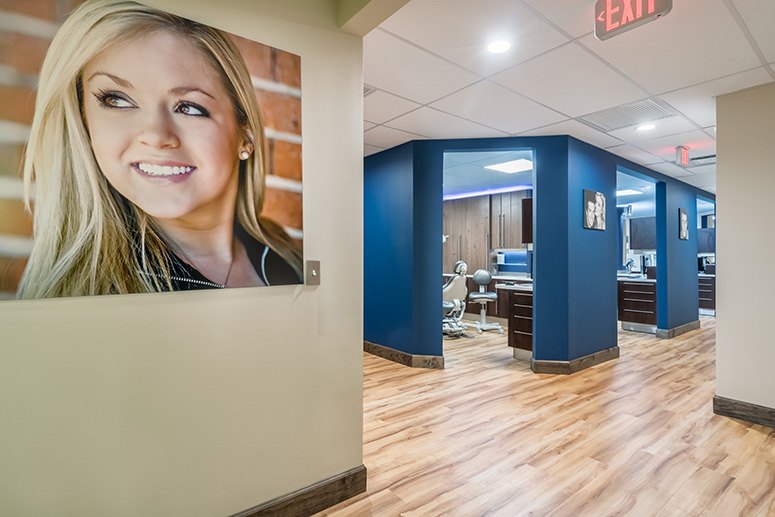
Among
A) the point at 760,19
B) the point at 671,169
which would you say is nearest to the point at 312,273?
the point at 760,19

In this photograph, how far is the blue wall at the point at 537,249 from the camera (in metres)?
4.31

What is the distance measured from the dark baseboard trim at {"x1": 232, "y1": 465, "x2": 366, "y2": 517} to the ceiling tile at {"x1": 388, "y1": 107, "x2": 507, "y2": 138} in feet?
9.72

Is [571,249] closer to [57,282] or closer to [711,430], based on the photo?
[711,430]

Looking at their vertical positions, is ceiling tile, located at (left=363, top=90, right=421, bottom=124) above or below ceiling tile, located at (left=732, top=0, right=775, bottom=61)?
above

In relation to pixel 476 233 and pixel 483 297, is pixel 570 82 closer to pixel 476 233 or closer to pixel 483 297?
pixel 483 297

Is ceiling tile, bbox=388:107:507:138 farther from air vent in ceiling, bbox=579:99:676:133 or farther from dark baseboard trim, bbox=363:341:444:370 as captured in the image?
dark baseboard trim, bbox=363:341:444:370

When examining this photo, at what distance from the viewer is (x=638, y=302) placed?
6.55m

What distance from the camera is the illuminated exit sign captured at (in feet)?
5.42

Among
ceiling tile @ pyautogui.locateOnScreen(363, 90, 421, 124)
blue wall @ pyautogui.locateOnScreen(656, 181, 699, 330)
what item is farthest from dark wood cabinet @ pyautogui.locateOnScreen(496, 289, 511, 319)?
ceiling tile @ pyautogui.locateOnScreen(363, 90, 421, 124)

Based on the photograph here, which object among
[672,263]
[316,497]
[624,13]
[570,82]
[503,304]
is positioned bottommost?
[316,497]

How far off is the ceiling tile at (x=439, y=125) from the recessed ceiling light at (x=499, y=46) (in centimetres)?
108

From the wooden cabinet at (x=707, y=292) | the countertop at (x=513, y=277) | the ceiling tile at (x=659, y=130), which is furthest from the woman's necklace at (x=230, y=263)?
the wooden cabinet at (x=707, y=292)

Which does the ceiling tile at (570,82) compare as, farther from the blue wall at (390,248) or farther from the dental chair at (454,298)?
the dental chair at (454,298)

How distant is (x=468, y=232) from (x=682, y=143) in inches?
168
